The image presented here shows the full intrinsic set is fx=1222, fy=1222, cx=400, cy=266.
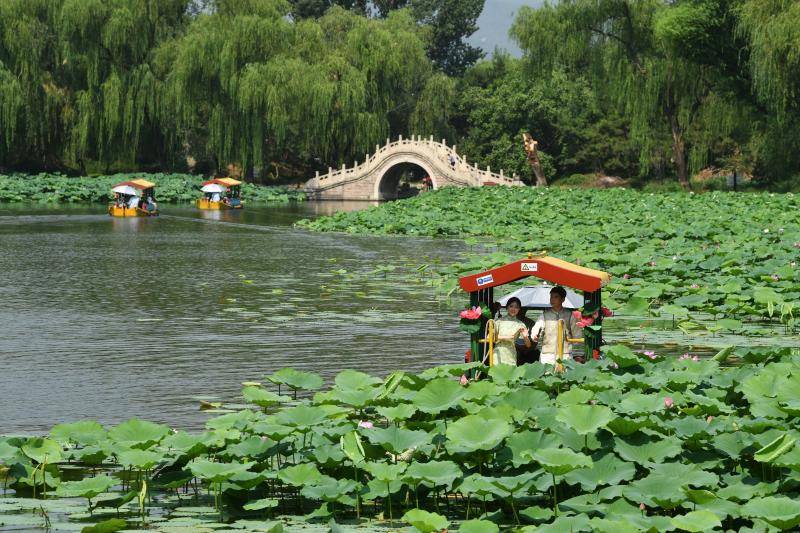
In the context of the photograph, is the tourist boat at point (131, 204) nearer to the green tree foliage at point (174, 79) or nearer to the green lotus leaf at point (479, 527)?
the green tree foliage at point (174, 79)

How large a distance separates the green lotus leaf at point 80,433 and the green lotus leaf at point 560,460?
2.48m

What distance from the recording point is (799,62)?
30.6m

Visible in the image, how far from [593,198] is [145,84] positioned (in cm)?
1935

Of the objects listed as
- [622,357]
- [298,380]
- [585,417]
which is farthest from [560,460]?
[298,380]

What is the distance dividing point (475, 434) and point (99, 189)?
39.2 m

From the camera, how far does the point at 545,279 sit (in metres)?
8.87

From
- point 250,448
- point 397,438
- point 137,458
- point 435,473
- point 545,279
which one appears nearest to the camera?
point 435,473

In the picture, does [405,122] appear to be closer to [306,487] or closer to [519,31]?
[519,31]

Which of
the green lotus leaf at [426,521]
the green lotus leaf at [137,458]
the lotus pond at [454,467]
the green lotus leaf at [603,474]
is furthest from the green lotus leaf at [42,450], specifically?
the green lotus leaf at [603,474]

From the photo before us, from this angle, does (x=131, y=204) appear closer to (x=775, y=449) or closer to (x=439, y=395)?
(x=439, y=395)

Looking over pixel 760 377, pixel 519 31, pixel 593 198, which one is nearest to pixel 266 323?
pixel 760 377

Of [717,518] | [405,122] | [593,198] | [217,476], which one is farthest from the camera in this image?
[405,122]

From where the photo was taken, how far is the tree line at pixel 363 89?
117ft

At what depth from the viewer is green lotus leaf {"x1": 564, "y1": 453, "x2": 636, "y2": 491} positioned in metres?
5.61
